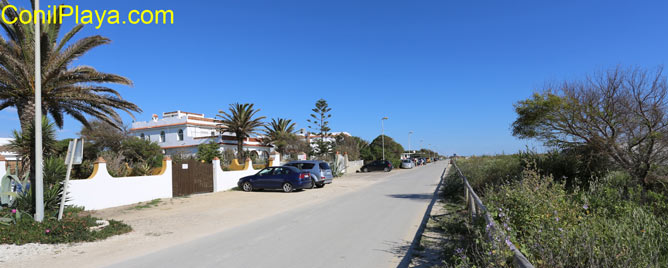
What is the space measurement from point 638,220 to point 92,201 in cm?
1442

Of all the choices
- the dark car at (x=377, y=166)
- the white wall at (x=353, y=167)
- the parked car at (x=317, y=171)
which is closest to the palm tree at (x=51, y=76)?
the parked car at (x=317, y=171)

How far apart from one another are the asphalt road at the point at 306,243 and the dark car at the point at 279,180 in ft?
24.1

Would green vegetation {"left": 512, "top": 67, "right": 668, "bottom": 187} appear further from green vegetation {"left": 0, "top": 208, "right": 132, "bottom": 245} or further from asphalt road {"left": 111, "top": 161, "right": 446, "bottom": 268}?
green vegetation {"left": 0, "top": 208, "right": 132, "bottom": 245}

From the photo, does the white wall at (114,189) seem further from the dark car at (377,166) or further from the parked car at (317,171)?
the dark car at (377,166)

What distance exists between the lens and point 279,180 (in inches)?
740

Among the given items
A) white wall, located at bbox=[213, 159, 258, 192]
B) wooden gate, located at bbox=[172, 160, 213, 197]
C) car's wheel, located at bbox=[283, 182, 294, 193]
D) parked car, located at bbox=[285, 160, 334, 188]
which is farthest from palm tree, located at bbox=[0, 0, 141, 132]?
parked car, located at bbox=[285, 160, 334, 188]

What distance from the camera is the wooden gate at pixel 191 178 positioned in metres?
16.9

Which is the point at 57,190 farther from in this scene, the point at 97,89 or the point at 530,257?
the point at 530,257

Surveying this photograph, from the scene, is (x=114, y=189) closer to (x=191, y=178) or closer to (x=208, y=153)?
(x=191, y=178)

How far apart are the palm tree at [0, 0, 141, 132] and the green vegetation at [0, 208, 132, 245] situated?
4.61 m

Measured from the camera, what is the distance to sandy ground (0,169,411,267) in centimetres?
645

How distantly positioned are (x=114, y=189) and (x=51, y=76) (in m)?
4.34

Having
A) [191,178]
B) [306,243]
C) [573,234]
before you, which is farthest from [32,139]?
[573,234]

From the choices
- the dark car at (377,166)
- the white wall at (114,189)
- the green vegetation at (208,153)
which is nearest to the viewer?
the white wall at (114,189)
